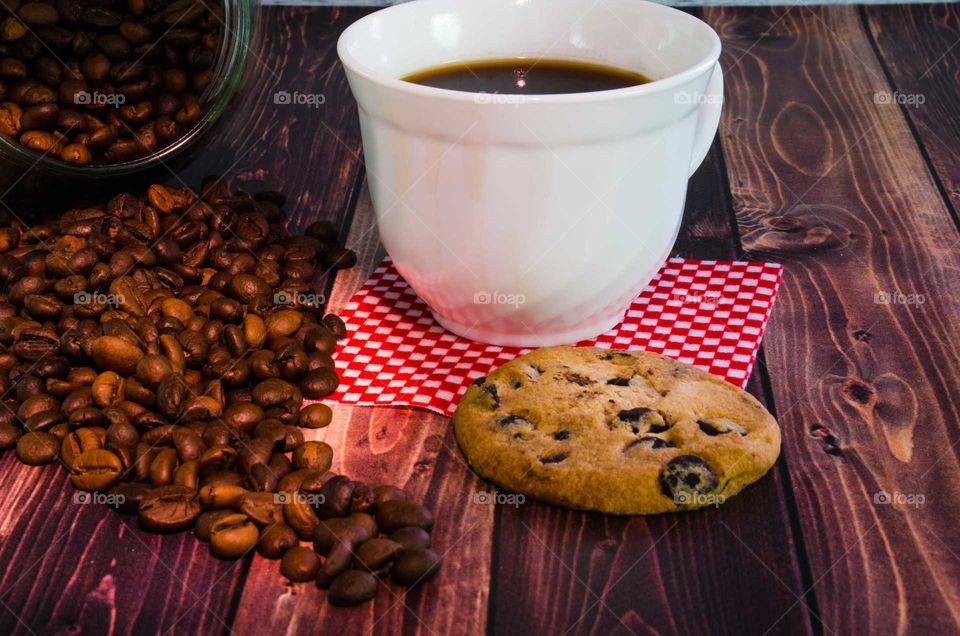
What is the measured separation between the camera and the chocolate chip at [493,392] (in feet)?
3.63

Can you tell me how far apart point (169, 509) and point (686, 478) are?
46 cm

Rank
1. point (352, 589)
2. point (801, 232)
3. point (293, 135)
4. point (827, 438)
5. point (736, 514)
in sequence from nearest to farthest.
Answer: point (352, 589) < point (736, 514) < point (827, 438) < point (801, 232) < point (293, 135)

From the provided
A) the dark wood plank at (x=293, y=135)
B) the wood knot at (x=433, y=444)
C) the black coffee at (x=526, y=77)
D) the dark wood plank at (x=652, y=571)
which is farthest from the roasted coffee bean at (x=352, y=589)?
the dark wood plank at (x=293, y=135)

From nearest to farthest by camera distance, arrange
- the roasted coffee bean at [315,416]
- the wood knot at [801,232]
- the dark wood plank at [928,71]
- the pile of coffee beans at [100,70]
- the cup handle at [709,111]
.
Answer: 1. the roasted coffee bean at [315,416]
2. the cup handle at [709,111]
3. the pile of coffee beans at [100,70]
4. the wood knot at [801,232]
5. the dark wood plank at [928,71]

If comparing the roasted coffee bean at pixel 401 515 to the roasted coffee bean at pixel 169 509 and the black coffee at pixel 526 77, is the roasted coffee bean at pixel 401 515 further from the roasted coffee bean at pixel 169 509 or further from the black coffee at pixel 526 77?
the black coffee at pixel 526 77

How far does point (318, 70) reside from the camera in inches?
82.3

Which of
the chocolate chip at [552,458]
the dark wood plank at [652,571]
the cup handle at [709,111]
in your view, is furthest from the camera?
the cup handle at [709,111]

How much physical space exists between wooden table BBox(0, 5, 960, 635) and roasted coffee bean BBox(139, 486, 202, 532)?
19mm

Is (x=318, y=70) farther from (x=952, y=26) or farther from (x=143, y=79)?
(x=952, y=26)

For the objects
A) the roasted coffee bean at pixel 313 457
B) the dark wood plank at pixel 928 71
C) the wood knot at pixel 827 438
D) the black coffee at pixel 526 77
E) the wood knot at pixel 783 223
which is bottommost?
the dark wood plank at pixel 928 71

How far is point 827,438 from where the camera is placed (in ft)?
3.65

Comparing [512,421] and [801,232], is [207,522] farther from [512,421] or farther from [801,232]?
[801,232]

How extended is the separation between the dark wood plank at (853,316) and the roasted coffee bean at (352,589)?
0.37 meters

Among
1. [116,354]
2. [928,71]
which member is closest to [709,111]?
[116,354]
